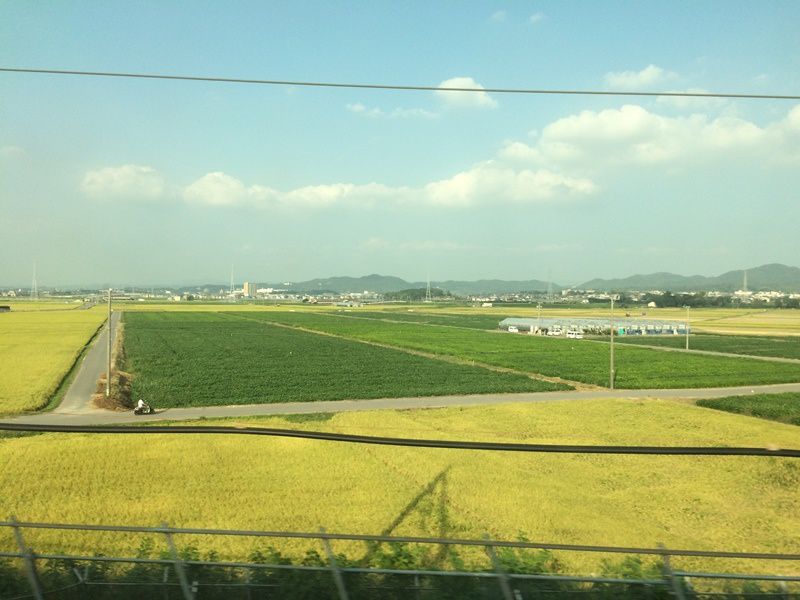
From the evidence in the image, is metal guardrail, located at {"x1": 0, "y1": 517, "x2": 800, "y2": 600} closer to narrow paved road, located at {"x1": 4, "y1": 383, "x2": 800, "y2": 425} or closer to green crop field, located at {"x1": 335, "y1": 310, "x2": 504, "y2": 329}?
narrow paved road, located at {"x1": 4, "y1": 383, "x2": 800, "y2": 425}

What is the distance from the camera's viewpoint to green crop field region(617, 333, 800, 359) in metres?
46.0

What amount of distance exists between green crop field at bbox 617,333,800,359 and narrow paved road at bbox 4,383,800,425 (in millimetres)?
17124

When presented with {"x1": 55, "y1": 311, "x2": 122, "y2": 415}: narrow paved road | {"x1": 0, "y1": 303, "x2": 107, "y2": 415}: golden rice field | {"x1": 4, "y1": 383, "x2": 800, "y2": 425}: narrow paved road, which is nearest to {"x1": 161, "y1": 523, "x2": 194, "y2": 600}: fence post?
{"x1": 4, "y1": 383, "x2": 800, "y2": 425}: narrow paved road

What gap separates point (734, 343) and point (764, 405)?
32260mm

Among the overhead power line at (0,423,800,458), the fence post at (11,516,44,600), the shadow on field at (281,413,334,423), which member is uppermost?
the overhead power line at (0,423,800,458)

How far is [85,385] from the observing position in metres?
27.3

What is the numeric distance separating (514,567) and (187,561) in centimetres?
154

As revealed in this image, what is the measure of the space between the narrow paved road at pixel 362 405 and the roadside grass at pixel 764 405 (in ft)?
5.23

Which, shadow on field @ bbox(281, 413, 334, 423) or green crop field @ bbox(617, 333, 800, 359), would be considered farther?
green crop field @ bbox(617, 333, 800, 359)

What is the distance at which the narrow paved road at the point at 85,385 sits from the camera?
71.8 ft

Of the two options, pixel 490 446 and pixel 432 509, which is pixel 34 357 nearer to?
pixel 432 509

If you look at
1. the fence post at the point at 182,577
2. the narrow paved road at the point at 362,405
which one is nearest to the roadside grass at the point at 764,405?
the narrow paved road at the point at 362,405

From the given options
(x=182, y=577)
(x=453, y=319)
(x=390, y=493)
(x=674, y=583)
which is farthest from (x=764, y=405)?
(x=453, y=319)

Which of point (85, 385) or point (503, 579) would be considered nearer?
point (503, 579)
